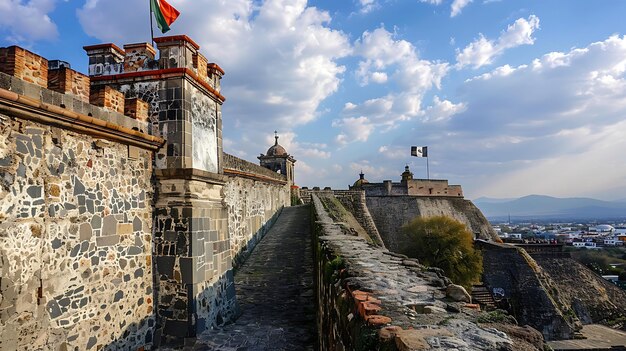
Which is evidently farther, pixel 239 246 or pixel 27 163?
pixel 239 246

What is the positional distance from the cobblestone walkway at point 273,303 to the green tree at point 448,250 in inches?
665

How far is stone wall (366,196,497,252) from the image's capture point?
42906 mm

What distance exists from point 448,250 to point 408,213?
13994 mm

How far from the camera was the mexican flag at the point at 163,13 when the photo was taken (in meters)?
7.39

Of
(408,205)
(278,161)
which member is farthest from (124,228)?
(408,205)

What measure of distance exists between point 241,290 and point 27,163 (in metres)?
6.86

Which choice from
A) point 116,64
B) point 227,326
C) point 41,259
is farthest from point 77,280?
point 116,64

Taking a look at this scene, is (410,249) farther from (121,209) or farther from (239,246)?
(121,209)

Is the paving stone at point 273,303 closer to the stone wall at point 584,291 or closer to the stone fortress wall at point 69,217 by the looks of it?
the stone fortress wall at point 69,217

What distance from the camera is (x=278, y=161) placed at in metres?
33.7

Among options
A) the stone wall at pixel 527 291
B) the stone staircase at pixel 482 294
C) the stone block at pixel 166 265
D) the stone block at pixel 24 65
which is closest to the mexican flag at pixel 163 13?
the stone block at pixel 24 65

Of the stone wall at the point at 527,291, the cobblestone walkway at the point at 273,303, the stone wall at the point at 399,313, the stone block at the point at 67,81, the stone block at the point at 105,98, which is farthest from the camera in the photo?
the stone wall at the point at 527,291

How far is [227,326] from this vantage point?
7418 mm

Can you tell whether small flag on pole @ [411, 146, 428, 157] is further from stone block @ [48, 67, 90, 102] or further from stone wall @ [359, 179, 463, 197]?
stone block @ [48, 67, 90, 102]
